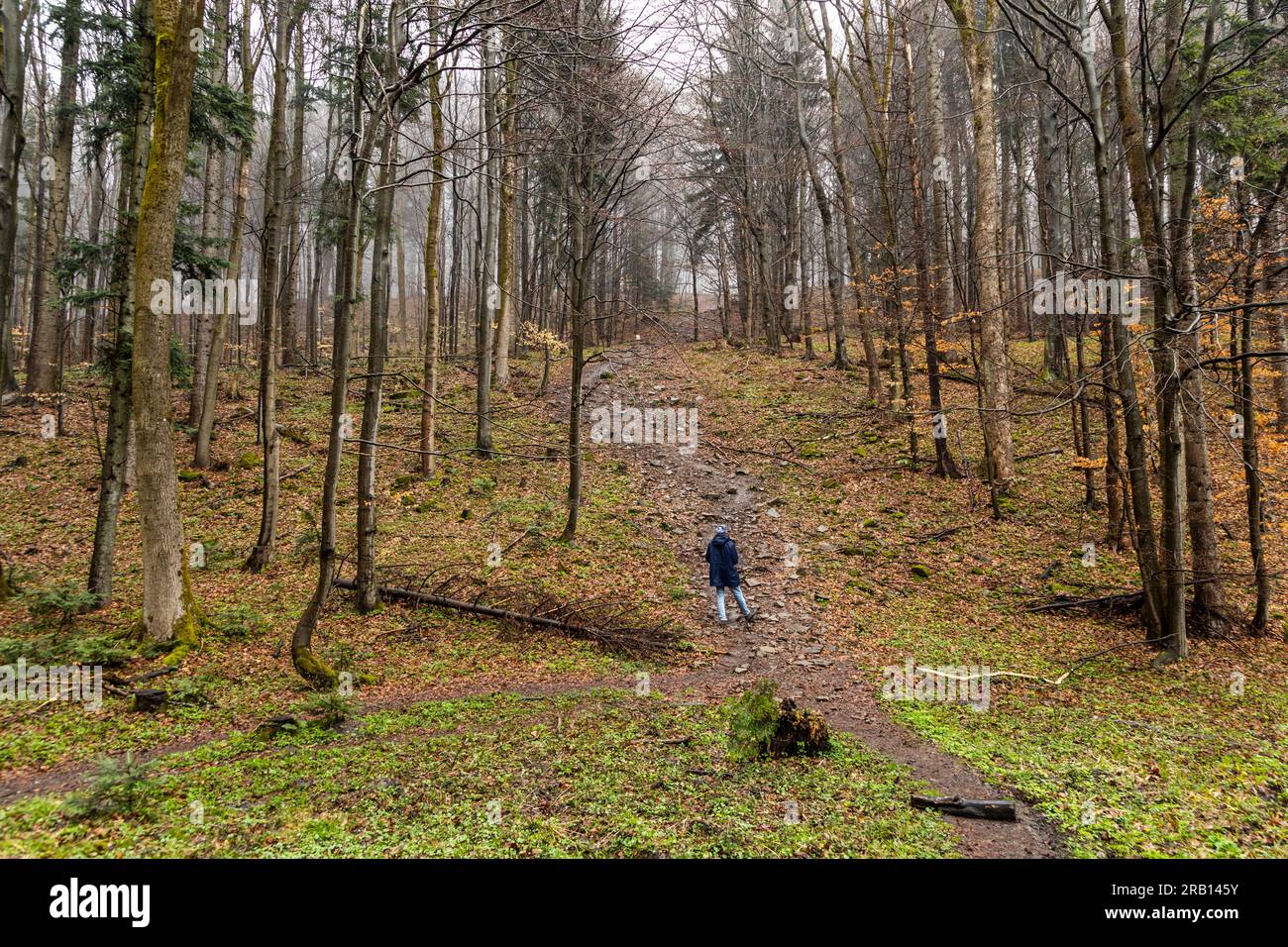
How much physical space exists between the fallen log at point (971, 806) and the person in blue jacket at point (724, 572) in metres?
4.91

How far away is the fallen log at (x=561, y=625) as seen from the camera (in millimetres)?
8891

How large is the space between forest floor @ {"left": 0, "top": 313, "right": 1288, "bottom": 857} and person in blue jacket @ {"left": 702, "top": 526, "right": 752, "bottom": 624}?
0.29 m

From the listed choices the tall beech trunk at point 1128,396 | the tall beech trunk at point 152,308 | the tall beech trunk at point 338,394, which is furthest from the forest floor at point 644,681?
the tall beech trunk at point 152,308

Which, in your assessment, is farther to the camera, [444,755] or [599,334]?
[599,334]

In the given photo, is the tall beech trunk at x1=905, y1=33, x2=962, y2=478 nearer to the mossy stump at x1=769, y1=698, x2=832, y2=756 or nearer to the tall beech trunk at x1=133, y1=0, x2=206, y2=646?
the mossy stump at x1=769, y1=698, x2=832, y2=756

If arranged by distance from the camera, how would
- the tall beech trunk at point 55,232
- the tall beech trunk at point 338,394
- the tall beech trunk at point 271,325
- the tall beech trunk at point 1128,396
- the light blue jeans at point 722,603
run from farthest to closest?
1. the tall beech trunk at point 55,232
2. the tall beech trunk at point 271,325
3. the light blue jeans at point 722,603
4. the tall beech trunk at point 1128,396
5. the tall beech trunk at point 338,394

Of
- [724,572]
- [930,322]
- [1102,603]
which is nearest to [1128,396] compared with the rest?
[1102,603]

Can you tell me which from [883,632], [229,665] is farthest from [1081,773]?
[229,665]

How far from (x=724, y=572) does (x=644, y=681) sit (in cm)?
272

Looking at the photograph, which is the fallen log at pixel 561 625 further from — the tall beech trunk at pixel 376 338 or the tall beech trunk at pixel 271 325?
the tall beech trunk at pixel 271 325

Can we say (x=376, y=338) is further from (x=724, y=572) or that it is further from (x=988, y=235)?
(x=988, y=235)

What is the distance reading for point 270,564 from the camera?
34.1 ft

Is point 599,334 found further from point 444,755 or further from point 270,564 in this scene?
point 444,755
